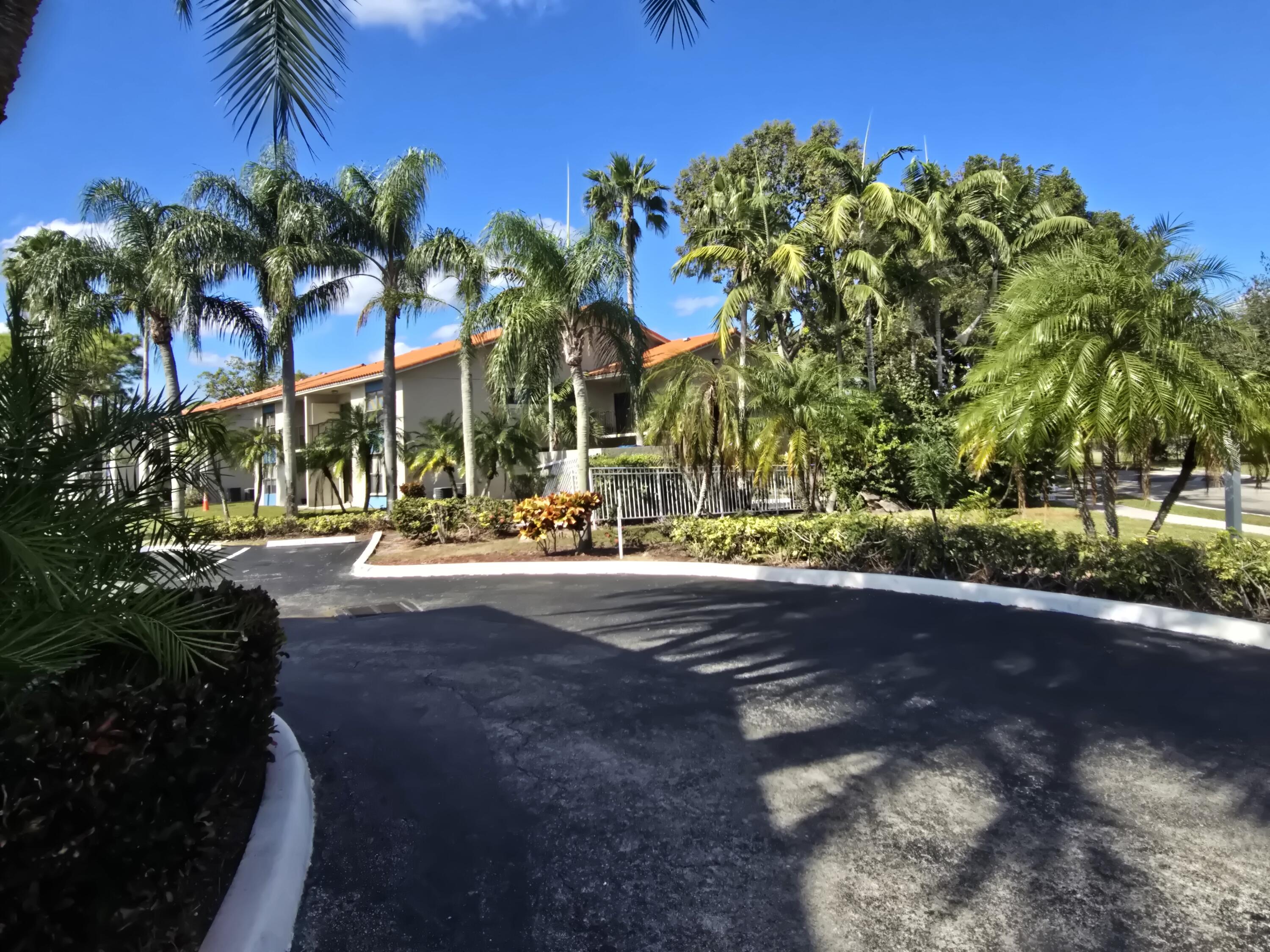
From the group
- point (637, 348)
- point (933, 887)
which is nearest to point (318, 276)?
point (637, 348)

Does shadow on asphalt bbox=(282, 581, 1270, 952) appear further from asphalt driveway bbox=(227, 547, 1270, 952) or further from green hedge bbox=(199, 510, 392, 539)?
green hedge bbox=(199, 510, 392, 539)

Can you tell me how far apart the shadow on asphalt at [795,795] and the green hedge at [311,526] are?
1553 centimetres

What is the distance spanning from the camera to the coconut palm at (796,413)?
16.2 meters

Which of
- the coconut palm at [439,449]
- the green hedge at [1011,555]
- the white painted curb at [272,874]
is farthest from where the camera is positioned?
the coconut palm at [439,449]

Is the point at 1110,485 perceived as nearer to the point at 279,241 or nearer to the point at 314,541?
the point at 314,541

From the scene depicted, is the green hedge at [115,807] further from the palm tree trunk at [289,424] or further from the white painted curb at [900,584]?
the palm tree trunk at [289,424]

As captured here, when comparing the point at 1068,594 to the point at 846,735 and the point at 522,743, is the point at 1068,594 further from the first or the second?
the point at 522,743

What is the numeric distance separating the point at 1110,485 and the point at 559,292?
1188 cm

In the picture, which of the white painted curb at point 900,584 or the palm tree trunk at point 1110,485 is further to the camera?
the palm tree trunk at point 1110,485

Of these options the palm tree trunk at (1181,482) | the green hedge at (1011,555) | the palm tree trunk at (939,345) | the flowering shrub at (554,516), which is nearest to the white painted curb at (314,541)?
the flowering shrub at (554,516)

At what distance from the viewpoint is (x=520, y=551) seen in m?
16.7

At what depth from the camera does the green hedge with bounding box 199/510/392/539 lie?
22.8 meters

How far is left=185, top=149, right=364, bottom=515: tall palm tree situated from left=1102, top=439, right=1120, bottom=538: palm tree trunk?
20.4 metres

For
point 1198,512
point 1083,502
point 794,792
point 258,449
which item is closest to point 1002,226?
point 1198,512
